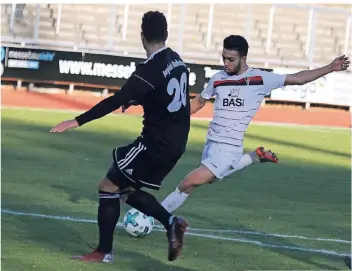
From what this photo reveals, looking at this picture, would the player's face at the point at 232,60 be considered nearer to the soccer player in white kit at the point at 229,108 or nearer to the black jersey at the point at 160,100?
the soccer player in white kit at the point at 229,108

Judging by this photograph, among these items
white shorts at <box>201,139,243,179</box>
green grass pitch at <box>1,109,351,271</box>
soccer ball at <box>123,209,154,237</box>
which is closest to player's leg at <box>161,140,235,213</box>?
white shorts at <box>201,139,243,179</box>

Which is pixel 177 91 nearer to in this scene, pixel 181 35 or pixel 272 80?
pixel 272 80

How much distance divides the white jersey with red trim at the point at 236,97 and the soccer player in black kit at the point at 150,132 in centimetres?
160

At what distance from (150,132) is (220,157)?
1810 mm

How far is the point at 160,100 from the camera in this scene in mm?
7328

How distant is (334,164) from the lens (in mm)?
17609

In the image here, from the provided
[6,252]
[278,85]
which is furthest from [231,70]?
[6,252]

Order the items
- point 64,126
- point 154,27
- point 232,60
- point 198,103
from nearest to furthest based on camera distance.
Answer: point 64,126 < point 154,27 < point 232,60 < point 198,103

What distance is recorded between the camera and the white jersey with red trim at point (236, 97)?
357 inches

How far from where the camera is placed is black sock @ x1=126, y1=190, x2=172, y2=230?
754 centimetres

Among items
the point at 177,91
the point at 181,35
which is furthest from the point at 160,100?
the point at 181,35

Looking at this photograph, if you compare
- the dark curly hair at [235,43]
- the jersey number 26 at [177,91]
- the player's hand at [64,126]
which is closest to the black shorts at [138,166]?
the jersey number 26 at [177,91]

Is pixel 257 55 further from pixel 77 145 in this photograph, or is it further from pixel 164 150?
pixel 164 150

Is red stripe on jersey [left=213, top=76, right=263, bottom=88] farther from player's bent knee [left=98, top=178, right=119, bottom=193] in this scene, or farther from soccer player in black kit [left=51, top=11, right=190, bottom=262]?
player's bent knee [left=98, top=178, right=119, bottom=193]
